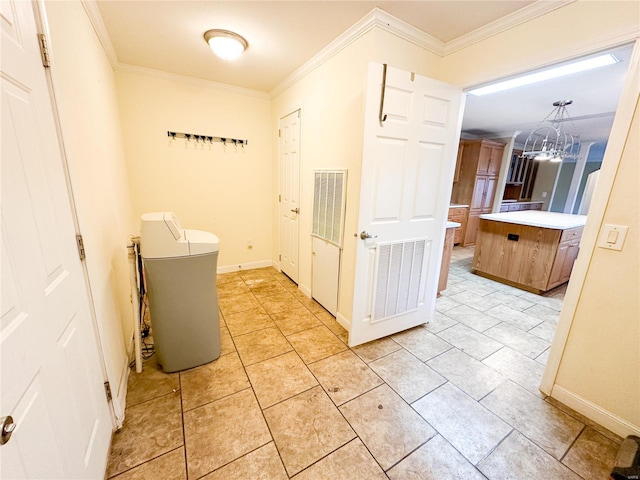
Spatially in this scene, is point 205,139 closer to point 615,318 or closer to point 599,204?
point 599,204

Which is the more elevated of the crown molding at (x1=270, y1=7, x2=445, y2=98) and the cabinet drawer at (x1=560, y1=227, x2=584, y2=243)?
the crown molding at (x1=270, y1=7, x2=445, y2=98)

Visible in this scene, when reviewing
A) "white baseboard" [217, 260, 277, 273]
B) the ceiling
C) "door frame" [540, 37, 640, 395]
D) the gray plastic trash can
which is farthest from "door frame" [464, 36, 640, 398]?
"white baseboard" [217, 260, 277, 273]

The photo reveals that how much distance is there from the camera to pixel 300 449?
4.45ft

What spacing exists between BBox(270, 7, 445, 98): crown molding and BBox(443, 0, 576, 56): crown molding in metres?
0.12

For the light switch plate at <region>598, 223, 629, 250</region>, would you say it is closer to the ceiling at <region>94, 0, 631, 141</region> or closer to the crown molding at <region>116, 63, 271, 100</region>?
the ceiling at <region>94, 0, 631, 141</region>

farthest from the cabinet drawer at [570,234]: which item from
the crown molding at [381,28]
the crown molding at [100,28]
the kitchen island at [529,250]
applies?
the crown molding at [100,28]

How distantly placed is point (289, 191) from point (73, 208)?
2.37 metres

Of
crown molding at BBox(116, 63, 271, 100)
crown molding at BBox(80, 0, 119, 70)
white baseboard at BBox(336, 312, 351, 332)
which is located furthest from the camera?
crown molding at BBox(116, 63, 271, 100)

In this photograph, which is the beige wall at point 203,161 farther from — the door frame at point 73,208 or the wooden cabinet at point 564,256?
the wooden cabinet at point 564,256

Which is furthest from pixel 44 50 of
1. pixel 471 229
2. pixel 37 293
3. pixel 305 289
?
pixel 471 229

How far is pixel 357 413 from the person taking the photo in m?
1.58

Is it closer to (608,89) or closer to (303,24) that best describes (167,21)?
(303,24)

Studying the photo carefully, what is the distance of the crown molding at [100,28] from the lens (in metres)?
1.70

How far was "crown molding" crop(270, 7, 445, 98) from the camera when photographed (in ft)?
5.90
